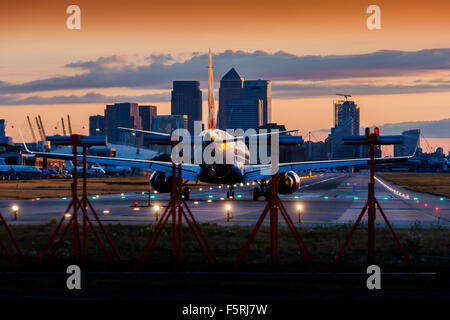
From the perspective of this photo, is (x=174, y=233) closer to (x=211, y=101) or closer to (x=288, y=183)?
(x=288, y=183)

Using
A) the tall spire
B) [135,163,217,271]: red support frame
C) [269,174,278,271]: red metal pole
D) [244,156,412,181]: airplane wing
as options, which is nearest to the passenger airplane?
[244,156,412,181]: airplane wing

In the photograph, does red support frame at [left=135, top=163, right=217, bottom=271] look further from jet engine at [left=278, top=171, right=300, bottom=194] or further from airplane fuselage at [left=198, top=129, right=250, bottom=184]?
jet engine at [left=278, top=171, right=300, bottom=194]

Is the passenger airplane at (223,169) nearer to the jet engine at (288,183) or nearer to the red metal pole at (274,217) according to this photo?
the jet engine at (288,183)

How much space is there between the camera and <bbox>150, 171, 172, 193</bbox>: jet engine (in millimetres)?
55562

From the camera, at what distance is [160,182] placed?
5559 cm

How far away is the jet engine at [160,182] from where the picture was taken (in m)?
55.6

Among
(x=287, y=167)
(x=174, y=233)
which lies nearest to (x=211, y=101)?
(x=287, y=167)

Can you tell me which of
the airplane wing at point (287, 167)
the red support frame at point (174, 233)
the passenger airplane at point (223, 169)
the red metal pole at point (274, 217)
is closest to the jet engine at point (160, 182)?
the passenger airplane at point (223, 169)

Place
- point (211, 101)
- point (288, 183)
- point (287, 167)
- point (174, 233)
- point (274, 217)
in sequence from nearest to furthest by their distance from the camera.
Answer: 1. point (274, 217)
2. point (174, 233)
3. point (288, 183)
4. point (287, 167)
5. point (211, 101)

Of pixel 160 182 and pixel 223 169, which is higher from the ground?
pixel 223 169

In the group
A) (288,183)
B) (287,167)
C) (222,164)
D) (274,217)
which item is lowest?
(288,183)
